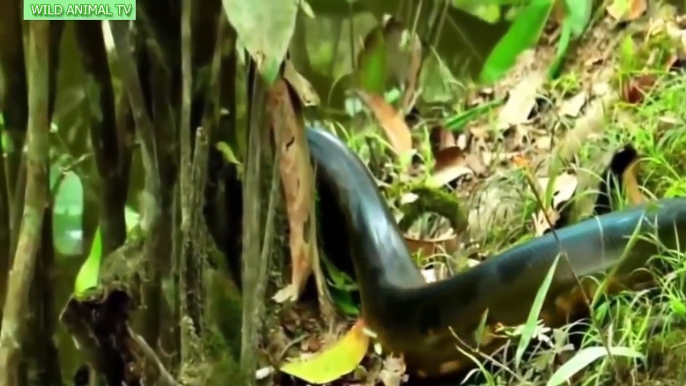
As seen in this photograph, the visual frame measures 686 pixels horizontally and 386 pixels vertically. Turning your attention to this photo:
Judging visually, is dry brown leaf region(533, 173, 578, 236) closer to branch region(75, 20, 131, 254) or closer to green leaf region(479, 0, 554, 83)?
green leaf region(479, 0, 554, 83)

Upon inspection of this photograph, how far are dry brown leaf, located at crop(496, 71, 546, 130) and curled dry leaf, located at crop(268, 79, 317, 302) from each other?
84cm

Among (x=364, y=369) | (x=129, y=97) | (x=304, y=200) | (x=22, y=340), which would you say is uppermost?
(x=129, y=97)

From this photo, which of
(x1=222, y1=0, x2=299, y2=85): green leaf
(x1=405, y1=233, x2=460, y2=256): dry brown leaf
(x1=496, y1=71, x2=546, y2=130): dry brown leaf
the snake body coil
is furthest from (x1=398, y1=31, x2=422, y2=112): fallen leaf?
(x1=222, y1=0, x2=299, y2=85): green leaf

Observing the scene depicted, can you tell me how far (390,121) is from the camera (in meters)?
1.81

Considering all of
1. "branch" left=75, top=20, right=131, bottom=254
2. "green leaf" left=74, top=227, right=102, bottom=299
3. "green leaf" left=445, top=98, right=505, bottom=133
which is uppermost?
"branch" left=75, top=20, right=131, bottom=254

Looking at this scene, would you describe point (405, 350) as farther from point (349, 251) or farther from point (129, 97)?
point (129, 97)

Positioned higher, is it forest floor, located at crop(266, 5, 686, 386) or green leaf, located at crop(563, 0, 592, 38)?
green leaf, located at crop(563, 0, 592, 38)

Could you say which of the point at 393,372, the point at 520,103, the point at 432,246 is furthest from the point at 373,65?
the point at 393,372

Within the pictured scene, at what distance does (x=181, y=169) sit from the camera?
0.82 meters

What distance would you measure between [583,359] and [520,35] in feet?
3.05

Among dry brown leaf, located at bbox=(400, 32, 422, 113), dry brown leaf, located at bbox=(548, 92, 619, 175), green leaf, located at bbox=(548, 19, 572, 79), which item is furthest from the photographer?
dry brown leaf, located at bbox=(400, 32, 422, 113)

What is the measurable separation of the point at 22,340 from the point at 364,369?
0.40 m

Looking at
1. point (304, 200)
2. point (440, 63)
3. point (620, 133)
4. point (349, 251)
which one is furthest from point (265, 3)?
point (440, 63)

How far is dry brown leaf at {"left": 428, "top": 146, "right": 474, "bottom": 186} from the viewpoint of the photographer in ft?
5.47
